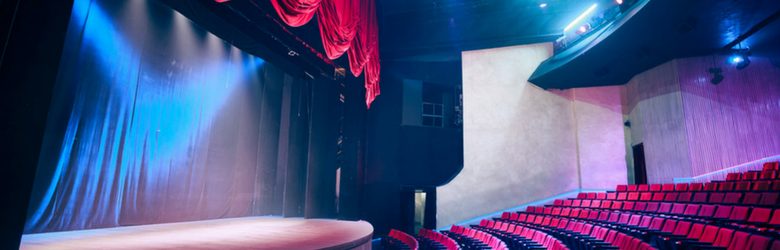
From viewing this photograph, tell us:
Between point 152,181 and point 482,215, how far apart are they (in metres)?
4.54

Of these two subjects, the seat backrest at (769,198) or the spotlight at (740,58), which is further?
the spotlight at (740,58)

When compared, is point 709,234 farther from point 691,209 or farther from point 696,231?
point 691,209

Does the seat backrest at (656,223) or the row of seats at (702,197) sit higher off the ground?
the row of seats at (702,197)

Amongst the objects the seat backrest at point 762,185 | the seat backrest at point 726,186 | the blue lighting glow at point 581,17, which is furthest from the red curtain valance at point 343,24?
the seat backrest at point 762,185

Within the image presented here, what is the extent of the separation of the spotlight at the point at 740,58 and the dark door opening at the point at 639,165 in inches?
61.3

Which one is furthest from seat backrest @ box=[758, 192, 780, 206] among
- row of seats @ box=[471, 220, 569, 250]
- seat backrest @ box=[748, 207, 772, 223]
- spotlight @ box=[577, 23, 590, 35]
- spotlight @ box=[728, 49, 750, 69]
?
spotlight @ box=[577, 23, 590, 35]

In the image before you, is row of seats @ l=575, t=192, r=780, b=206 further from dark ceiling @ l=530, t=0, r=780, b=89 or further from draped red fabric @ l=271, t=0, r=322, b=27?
draped red fabric @ l=271, t=0, r=322, b=27

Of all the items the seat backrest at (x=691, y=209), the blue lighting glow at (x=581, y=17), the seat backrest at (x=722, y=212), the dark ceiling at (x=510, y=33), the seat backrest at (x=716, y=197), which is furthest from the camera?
the blue lighting glow at (x=581, y=17)

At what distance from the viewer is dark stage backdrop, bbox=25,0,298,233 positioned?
10.9 feet

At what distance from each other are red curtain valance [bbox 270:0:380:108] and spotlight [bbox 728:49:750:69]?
436 cm

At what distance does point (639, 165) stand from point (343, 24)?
16.6 ft

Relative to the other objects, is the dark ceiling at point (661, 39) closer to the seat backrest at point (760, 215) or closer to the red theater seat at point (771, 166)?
the red theater seat at point (771, 166)

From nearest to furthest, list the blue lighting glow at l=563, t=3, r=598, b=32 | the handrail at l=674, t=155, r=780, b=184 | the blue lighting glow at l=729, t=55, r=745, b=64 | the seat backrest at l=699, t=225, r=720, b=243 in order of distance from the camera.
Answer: the seat backrest at l=699, t=225, r=720, b=243
the handrail at l=674, t=155, r=780, b=184
the blue lighting glow at l=729, t=55, r=745, b=64
the blue lighting glow at l=563, t=3, r=598, b=32

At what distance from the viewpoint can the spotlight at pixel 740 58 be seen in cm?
506
